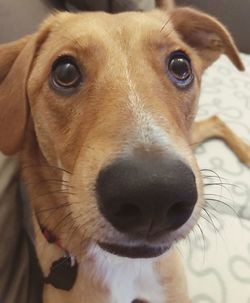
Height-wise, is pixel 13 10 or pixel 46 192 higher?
pixel 13 10

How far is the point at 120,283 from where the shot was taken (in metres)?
1.36

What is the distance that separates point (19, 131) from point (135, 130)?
A: 0.47 m

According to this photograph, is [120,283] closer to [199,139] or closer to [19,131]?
[19,131]

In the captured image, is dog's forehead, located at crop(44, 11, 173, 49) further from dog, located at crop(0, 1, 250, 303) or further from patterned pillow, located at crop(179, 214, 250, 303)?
patterned pillow, located at crop(179, 214, 250, 303)

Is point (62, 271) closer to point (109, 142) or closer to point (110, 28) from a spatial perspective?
point (109, 142)

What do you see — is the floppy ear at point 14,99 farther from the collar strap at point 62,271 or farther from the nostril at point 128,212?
the nostril at point 128,212

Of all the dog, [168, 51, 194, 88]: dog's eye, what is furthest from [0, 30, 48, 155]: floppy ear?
[168, 51, 194, 88]: dog's eye

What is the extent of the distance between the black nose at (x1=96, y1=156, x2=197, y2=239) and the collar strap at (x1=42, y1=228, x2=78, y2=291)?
0.47 m

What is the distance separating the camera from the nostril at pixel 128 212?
0.84 metres

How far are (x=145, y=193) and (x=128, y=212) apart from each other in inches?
2.6

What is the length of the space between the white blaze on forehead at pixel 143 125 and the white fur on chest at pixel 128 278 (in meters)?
0.50

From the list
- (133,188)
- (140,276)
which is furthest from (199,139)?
(133,188)

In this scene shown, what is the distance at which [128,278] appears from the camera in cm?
137

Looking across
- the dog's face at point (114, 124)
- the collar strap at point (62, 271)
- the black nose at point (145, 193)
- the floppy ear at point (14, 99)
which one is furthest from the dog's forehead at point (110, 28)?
the collar strap at point (62, 271)
